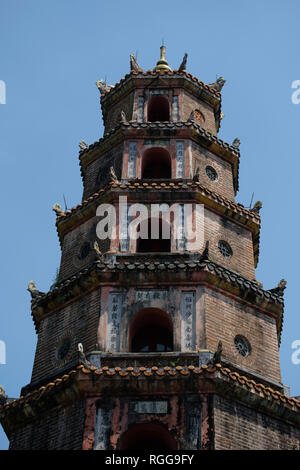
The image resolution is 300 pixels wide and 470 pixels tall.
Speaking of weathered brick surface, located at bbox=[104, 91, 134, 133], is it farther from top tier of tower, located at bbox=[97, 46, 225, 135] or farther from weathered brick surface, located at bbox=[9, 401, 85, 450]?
weathered brick surface, located at bbox=[9, 401, 85, 450]

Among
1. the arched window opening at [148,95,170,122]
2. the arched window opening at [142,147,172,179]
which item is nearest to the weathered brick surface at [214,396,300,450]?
the arched window opening at [142,147,172,179]

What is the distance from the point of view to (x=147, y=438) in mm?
20375

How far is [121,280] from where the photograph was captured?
22.8 meters

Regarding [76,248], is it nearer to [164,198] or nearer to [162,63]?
[164,198]

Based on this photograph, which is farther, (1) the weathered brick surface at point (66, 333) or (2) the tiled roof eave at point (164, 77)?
(2) the tiled roof eave at point (164, 77)

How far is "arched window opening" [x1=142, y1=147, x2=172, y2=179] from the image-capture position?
27.5 metres

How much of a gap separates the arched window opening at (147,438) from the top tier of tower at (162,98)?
12477 mm

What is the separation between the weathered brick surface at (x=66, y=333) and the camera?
22.0m

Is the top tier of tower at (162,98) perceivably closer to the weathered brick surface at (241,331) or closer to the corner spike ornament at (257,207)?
the corner spike ornament at (257,207)

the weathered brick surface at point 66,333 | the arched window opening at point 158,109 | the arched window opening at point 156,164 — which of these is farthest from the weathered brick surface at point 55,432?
the arched window opening at point 158,109

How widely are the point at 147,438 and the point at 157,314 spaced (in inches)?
140

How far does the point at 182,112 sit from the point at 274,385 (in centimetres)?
1112

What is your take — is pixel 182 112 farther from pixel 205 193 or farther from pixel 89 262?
pixel 89 262

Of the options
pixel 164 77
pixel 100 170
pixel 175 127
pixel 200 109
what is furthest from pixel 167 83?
pixel 100 170
